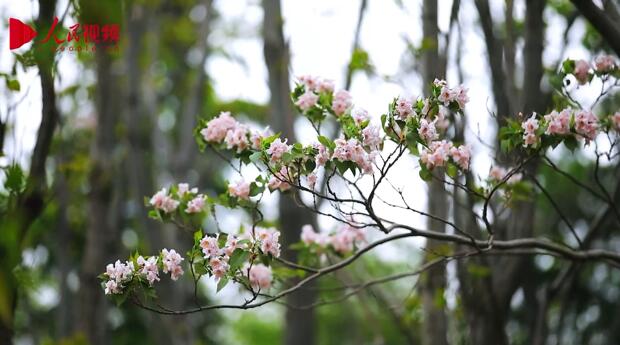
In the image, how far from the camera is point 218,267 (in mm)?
2486

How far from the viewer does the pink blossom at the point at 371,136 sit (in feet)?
8.13

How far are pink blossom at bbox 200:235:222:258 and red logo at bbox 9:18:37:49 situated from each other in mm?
1606

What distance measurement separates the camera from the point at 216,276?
2.51 metres

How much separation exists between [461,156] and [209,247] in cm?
106

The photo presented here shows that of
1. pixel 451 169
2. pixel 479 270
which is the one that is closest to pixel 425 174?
pixel 451 169

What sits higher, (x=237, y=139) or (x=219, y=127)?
(x=219, y=127)

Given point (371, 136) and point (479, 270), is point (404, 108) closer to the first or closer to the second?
point (371, 136)

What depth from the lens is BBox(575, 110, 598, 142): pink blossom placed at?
8.70 ft

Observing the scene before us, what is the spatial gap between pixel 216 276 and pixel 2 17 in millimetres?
2288

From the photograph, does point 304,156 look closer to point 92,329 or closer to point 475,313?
point 475,313

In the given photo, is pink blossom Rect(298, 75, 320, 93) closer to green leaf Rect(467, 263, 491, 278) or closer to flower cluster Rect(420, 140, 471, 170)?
flower cluster Rect(420, 140, 471, 170)

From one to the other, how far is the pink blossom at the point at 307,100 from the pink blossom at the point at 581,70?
42.6 inches

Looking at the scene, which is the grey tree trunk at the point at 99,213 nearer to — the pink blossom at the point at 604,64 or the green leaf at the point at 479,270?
the green leaf at the point at 479,270

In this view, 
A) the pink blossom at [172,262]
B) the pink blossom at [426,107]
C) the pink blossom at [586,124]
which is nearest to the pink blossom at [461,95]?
the pink blossom at [426,107]
